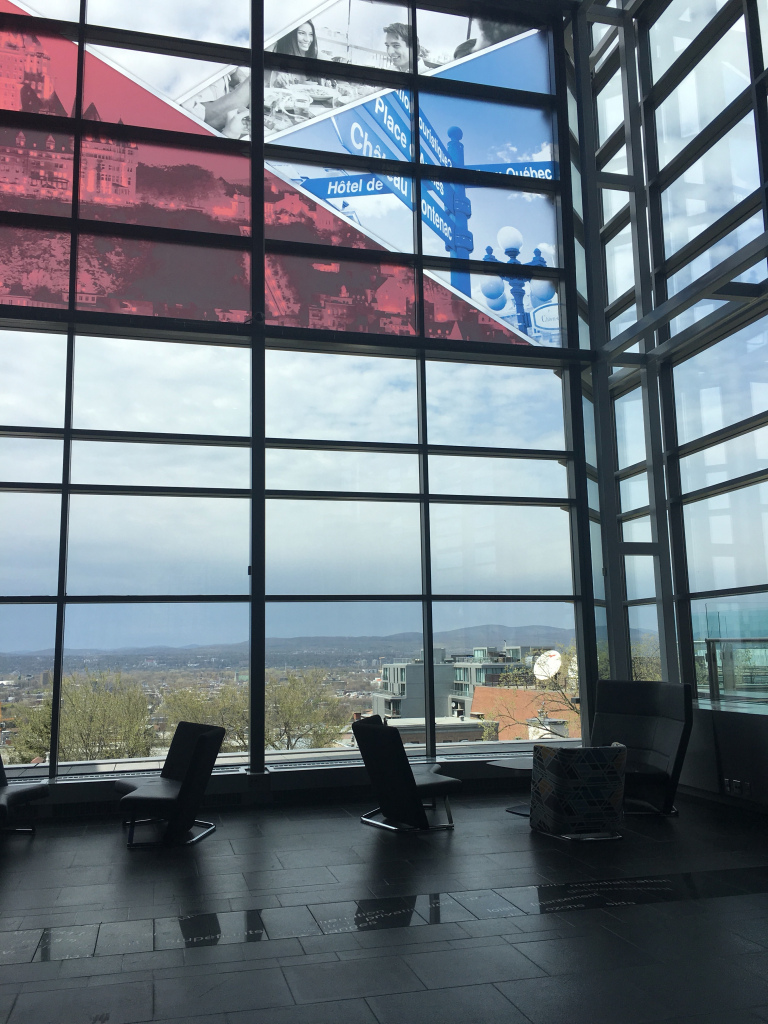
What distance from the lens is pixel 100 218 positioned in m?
8.23

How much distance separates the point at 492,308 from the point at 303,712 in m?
4.83

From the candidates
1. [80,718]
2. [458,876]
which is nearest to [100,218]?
[80,718]

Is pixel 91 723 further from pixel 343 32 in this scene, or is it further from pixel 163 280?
pixel 343 32

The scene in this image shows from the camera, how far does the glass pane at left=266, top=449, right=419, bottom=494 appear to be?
8.38 meters

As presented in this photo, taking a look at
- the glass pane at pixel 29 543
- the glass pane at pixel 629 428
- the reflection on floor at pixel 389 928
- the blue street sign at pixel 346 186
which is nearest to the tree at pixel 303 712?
the reflection on floor at pixel 389 928

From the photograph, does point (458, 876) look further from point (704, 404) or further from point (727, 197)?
point (727, 197)

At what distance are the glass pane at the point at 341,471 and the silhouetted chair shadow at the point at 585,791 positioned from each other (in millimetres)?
3449

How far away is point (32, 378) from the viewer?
7.86 metres

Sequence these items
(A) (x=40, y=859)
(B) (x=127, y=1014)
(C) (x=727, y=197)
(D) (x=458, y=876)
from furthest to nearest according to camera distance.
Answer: (C) (x=727, y=197)
(A) (x=40, y=859)
(D) (x=458, y=876)
(B) (x=127, y=1014)

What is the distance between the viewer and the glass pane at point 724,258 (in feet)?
23.3

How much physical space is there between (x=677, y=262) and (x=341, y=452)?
12.9ft

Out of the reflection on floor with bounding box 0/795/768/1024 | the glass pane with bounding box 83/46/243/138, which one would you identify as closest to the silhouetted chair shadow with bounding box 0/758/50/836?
the reflection on floor with bounding box 0/795/768/1024

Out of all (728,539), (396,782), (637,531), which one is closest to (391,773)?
(396,782)

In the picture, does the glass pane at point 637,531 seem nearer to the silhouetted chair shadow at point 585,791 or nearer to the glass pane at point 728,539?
the glass pane at point 728,539
